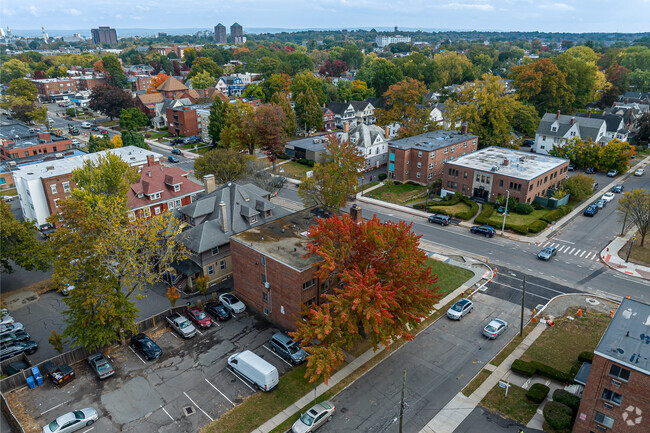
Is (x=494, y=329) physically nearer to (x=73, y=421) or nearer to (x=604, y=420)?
(x=604, y=420)

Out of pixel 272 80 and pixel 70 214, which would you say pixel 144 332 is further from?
pixel 272 80

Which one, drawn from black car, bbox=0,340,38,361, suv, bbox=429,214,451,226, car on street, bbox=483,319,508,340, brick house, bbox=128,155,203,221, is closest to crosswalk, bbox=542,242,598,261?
suv, bbox=429,214,451,226

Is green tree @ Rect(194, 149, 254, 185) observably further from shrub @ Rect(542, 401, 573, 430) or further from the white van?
shrub @ Rect(542, 401, 573, 430)

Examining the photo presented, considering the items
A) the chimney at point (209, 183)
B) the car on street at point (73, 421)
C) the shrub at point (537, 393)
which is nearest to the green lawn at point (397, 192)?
the chimney at point (209, 183)

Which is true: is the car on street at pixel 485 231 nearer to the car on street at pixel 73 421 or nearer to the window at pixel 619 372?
the window at pixel 619 372

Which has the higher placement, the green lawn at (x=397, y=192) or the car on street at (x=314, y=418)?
the car on street at (x=314, y=418)

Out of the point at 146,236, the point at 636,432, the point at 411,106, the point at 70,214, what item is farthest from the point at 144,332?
the point at 411,106

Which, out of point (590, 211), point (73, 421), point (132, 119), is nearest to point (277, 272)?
point (73, 421)
